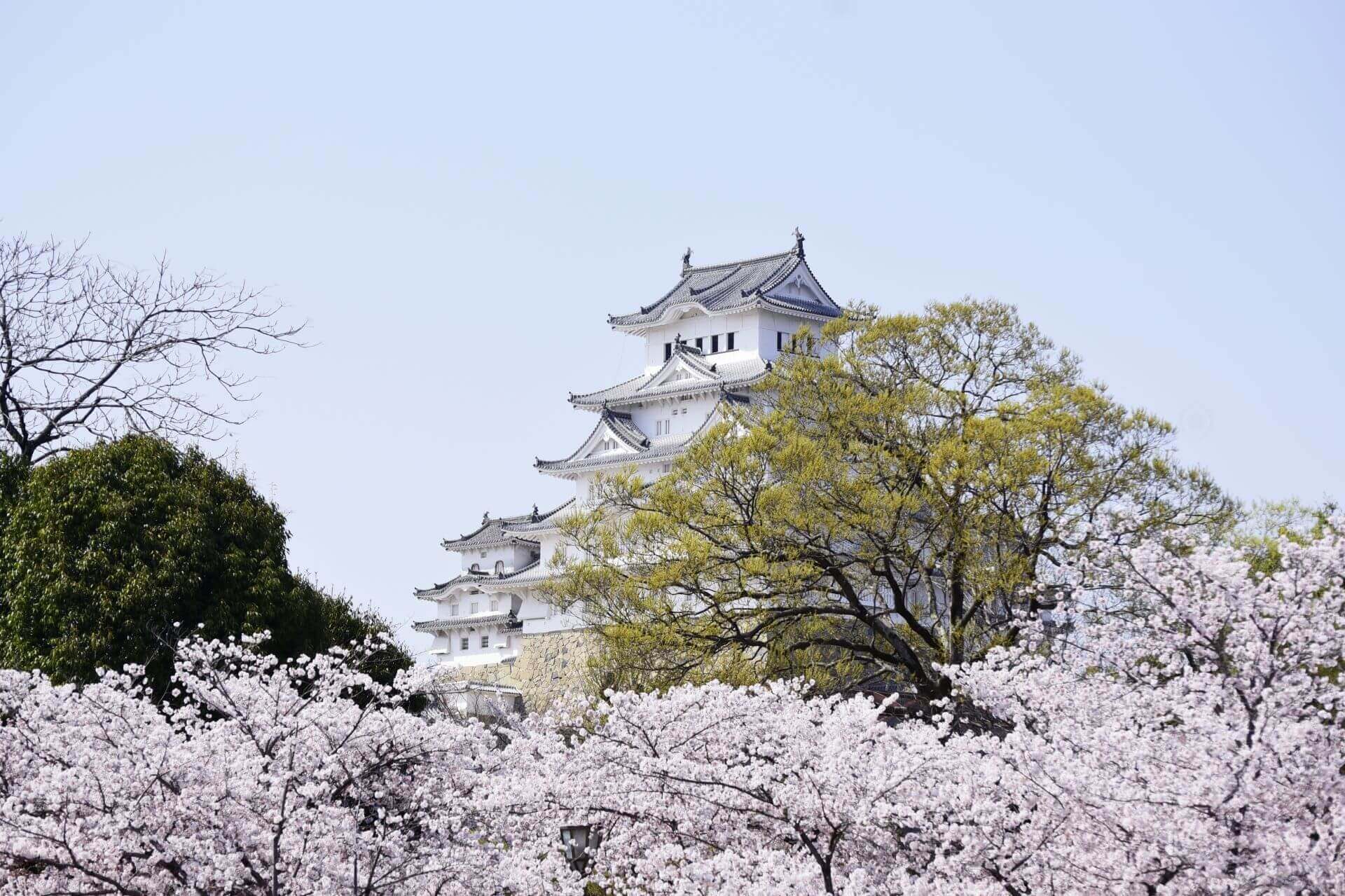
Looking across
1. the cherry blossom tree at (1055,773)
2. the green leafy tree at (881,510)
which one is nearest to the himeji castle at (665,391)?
the green leafy tree at (881,510)

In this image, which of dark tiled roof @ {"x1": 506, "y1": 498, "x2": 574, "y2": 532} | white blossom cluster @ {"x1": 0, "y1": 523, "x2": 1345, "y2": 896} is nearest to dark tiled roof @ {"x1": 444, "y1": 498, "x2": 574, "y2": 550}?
dark tiled roof @ {"x1": 506, "y1": 498, "x2": 574, "y2": 532}

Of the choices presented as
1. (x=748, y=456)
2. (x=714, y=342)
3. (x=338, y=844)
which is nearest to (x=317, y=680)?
(x=338, y=844)

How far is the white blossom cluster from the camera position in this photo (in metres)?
7.82

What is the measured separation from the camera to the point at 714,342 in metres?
37.7

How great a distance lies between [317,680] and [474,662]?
31.7 meters

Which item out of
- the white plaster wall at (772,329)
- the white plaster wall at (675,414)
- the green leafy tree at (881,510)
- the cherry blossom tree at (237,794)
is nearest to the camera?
the cherry blossom tree at (237,794)

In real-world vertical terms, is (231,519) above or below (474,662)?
below

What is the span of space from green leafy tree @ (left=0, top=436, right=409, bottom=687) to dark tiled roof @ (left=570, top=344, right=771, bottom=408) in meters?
19.9

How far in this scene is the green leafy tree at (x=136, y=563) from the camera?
46.7 feet

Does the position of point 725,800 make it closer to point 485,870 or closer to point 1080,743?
point 485,870

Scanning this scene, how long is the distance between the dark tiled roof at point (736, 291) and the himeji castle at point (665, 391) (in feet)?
0.12

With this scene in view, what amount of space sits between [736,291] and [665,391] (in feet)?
11.1

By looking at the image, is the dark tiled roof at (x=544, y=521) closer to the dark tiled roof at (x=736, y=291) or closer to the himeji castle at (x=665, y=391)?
the himeji castle at (x=665, y=391)

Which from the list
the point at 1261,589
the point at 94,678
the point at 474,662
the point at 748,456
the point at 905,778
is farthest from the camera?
the point at 474,662
